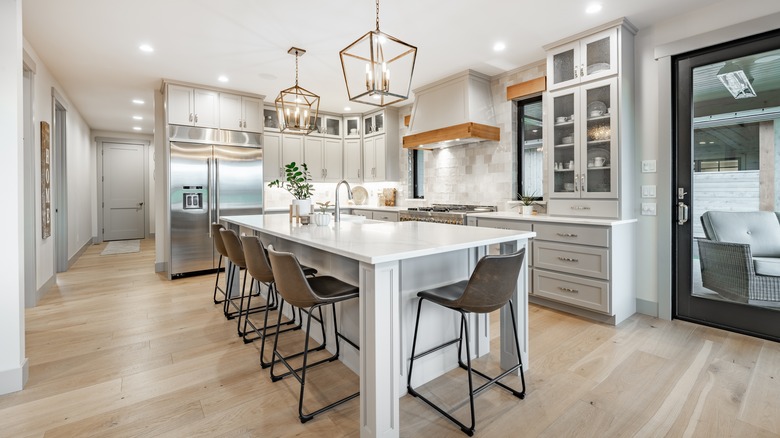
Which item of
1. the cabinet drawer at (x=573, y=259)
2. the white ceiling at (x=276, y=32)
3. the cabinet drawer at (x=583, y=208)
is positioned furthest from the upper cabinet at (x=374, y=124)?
the cabinet drawer at (x=573, y=259)

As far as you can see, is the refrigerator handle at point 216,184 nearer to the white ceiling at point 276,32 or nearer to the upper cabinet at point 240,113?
the upper cabinet at point 240,113

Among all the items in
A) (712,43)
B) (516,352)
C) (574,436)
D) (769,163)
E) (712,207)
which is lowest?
(574,436)

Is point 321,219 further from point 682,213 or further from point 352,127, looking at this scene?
point 352,127

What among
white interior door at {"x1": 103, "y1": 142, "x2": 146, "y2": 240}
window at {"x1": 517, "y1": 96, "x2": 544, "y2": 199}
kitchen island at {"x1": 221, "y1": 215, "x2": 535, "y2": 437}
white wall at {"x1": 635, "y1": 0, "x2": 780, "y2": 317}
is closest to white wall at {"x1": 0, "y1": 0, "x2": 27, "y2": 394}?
kitchen island at {"x1": 221, "y1": 215, "x2": 535, "y2": 437}

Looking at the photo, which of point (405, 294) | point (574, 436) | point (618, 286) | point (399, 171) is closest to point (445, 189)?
point (399, 171)

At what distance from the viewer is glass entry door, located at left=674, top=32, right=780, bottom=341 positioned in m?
2.74

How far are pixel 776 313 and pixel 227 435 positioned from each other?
3.79 m

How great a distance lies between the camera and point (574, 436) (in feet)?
5.62

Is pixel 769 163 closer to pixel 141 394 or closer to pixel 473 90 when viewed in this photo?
pixel 473 90

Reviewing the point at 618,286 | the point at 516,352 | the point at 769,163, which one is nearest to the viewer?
the point at 516,352

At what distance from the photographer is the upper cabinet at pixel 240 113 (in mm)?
5270

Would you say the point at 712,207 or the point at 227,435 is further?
the point at 712,207

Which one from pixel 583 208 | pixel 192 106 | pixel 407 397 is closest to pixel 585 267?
pixel 583 208

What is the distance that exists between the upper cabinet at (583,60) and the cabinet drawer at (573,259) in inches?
62.0
